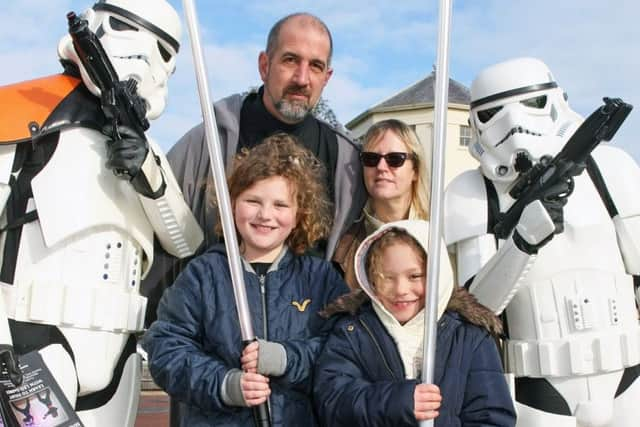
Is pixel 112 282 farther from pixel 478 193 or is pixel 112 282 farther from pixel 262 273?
pixel 478 193

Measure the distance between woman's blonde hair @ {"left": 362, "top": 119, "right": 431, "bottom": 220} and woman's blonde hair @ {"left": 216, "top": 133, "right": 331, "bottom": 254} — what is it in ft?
2.32

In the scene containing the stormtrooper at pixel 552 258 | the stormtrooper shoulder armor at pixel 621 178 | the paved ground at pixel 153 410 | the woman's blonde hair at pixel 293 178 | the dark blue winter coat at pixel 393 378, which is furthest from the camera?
the paved ground at pixel 153 410

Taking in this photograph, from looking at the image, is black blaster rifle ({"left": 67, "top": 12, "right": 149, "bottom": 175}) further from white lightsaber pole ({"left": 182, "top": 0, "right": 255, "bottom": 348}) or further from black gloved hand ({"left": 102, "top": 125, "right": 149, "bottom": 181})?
white lightsaber pole ({"left": 182, "top": 0, "right": 255, "bottom": 348})

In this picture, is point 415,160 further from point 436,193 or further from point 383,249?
point 436,193

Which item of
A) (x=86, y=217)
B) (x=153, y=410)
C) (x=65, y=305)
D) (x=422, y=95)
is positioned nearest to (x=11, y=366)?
(x=65, y=305)

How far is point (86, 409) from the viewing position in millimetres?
3086

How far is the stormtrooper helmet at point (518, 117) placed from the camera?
3.58 metres

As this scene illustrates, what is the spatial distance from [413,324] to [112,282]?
4.19 ft

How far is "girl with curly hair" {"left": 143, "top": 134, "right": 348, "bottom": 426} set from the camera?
254 cm

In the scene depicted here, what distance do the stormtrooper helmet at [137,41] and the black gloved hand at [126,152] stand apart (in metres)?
0.26

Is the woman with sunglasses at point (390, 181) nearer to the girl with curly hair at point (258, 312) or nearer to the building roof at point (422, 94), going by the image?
the girl with curly hair at point (258, 312)

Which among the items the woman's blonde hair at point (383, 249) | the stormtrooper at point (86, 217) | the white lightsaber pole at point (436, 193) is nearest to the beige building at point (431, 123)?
the stormtrooper at point (86, 217)

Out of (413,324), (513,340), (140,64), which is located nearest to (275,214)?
(413,324)

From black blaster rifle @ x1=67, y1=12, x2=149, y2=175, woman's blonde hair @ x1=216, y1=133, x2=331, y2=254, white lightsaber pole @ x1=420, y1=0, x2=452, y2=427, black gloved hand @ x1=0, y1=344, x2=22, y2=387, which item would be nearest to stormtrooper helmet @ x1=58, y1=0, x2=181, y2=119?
black blaster rifle @ x1=67, y1=12, x2=149, y2=175
